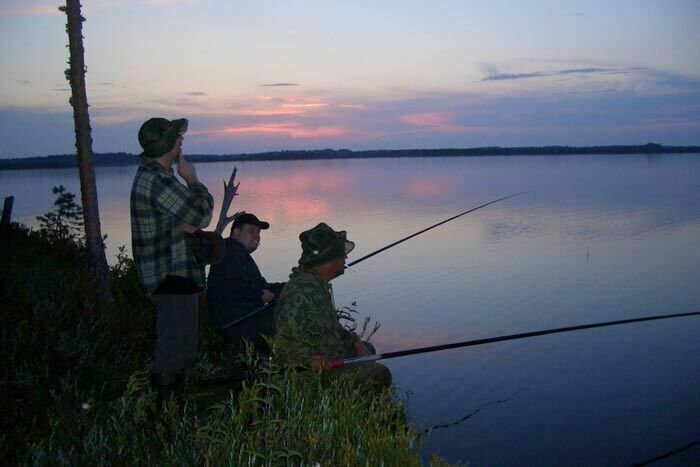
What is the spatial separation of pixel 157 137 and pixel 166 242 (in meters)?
0.67

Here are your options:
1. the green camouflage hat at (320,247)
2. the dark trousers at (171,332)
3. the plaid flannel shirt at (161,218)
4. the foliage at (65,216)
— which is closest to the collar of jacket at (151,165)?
the plaid flannel shirt at (161,218)

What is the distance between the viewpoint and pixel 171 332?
4.64m

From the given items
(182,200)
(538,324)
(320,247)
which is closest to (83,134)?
(182,200)

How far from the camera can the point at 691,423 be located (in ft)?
28.3

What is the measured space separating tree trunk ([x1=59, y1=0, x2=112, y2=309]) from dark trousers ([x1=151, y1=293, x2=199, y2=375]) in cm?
412

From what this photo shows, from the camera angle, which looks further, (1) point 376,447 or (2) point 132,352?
(2) point 132,352

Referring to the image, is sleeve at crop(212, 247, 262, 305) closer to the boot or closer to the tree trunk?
the boot

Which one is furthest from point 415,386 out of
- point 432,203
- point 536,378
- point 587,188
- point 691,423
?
point 587,188

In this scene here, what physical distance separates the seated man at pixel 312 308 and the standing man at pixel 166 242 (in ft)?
2.03

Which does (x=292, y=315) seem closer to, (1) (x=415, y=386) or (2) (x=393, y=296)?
(1) (x=415, y=386)

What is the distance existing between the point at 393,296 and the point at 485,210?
2178 centimetres

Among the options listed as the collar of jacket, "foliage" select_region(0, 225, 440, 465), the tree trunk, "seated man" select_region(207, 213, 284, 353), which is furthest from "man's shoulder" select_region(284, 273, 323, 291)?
the tree trunk

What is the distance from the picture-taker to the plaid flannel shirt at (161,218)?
4.60 m

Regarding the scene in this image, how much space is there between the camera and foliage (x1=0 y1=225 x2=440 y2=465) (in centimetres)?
395
